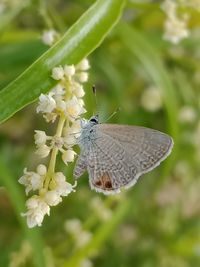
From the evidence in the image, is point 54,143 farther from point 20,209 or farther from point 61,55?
point 20,209

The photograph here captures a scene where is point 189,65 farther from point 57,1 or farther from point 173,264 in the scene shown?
point 173,264

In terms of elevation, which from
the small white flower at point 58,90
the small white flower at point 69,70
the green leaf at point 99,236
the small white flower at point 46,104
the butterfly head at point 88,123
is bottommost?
the green leaf at point 99,236

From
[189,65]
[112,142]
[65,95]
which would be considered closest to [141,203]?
[189,65]

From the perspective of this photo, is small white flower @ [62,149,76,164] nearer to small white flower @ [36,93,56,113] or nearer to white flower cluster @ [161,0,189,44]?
small white flower @ [36,93,56,113]

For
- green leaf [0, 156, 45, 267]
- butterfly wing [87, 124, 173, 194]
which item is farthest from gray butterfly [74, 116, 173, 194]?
green leaf [0, 156, 45, 267]

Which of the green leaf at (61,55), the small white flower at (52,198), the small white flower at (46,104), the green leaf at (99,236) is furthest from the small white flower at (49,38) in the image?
the green leaf at (99,236)

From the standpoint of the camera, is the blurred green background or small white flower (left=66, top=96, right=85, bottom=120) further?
the blurred green background

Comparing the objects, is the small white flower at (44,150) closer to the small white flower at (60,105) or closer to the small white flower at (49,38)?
the small white flower at (60,105)
